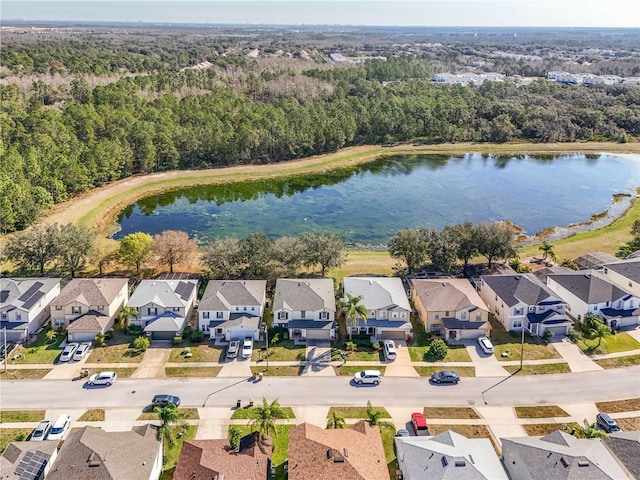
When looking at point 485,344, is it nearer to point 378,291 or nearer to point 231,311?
point 378,291

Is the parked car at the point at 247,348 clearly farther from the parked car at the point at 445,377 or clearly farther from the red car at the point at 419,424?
the parked car at the point at 445,377

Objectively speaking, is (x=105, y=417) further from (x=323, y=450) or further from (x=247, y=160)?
(x=247, y=160)

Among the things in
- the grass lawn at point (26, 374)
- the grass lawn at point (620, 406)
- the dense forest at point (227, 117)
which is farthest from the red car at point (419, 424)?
the dense forest at point (227, 117)

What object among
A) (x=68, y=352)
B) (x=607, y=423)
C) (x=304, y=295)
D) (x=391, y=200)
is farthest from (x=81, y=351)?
(x=391, y=200)

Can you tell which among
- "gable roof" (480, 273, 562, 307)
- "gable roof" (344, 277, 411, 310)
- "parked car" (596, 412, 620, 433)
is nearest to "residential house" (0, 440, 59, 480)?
"gable roof" (344, 277, 411, 310)

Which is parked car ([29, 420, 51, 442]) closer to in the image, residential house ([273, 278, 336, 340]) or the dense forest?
residential house ([273, 278, 336, 340])

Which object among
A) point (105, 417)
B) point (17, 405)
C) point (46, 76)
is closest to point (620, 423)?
point (105, 417)
